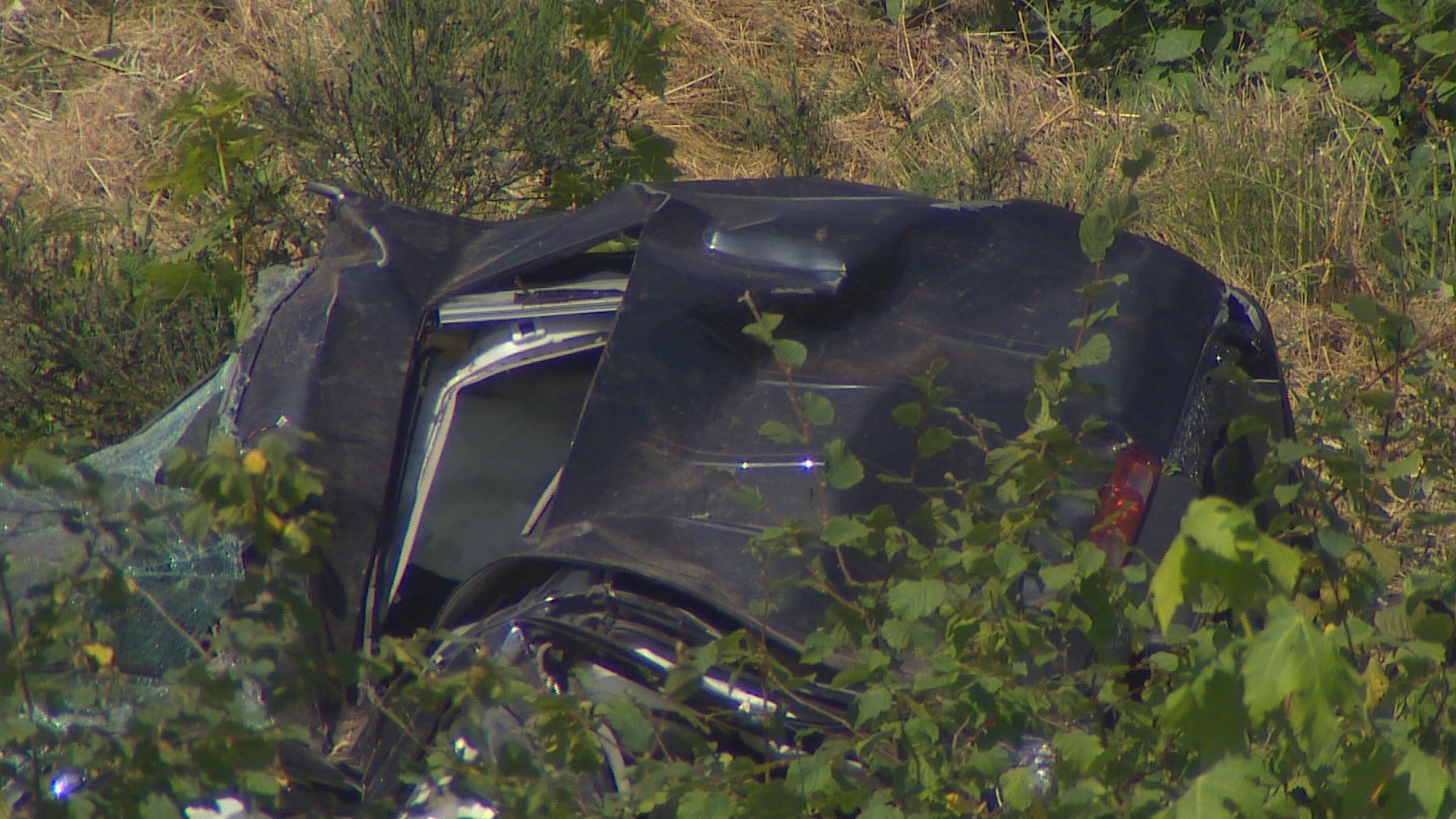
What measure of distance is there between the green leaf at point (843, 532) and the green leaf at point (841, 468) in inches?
1.9

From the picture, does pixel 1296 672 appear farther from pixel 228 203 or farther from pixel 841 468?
pixel 228 203

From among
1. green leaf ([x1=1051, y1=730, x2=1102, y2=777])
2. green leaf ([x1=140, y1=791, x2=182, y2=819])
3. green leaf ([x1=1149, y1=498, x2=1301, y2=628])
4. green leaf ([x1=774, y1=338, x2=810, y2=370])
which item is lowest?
green leaf ([x1=1051, y1=730, x2=1102, y2=777])

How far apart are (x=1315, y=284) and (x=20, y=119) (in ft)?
18.6

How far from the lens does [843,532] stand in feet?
5.83

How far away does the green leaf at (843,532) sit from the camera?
5.79 feet

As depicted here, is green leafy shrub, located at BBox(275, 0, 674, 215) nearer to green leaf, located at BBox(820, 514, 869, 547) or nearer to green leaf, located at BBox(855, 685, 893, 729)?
green leaf, located at BBox(820, 514, 869, 547)

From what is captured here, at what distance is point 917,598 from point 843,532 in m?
0.13

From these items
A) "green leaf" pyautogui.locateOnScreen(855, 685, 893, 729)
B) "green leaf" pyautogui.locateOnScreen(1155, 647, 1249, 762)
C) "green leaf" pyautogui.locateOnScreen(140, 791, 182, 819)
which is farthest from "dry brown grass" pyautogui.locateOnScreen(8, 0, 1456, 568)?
"green leaf" pyautogui.locateOnScreen(140, 791, 182, 819)

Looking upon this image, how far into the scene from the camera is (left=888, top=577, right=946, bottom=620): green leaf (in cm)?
172

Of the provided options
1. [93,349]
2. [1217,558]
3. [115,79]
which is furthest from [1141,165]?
[115,79]

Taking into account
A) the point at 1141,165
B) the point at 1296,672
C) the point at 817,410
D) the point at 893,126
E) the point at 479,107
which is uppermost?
the point at 1141,165

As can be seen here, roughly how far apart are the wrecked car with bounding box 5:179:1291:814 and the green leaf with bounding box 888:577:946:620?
1.40 feet

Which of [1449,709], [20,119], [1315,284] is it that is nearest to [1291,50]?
[1315,284]

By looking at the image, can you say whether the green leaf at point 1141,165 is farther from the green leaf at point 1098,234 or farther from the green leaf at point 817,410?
the green leaf at point 817,410
